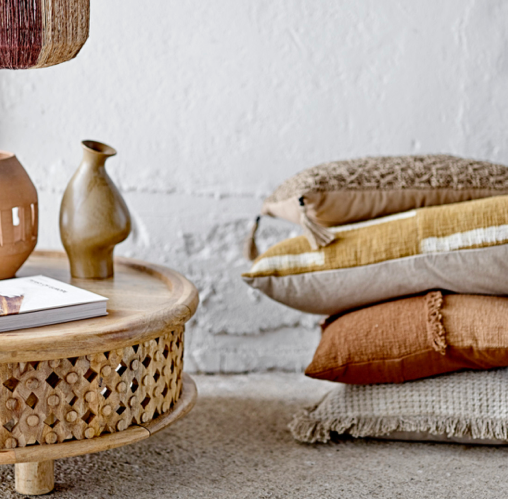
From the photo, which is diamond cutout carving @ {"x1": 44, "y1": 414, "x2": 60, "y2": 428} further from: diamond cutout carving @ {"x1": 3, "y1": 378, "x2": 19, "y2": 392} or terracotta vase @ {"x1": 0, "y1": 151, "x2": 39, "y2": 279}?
terracotta vase @ {"x1": 0, "y1": 151, "x2": 39, "y2": 279}

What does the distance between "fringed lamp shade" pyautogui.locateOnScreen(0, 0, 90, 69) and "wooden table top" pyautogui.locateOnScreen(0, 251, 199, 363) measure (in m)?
0.39

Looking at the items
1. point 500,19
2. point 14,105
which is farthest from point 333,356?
point 14,105

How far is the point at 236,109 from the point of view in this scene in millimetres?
1725

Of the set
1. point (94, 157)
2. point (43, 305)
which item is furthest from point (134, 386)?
point (94, 157)

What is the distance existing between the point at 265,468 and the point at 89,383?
447 millimetres

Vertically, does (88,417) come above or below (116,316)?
below

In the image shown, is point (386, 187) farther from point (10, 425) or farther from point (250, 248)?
point (10, 425)

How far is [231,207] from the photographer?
178 centimetres

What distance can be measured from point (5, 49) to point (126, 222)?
1.24 feet

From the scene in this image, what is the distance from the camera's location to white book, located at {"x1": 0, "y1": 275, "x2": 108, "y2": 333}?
97 cm

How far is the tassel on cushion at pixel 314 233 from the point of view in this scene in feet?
4.39

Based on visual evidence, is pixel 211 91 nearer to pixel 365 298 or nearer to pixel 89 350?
pixel 365 298

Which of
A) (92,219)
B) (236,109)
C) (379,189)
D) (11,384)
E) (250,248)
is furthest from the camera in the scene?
(236,109)

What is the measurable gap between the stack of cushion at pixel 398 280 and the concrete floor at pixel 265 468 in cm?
5
